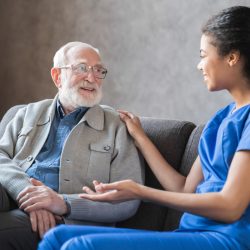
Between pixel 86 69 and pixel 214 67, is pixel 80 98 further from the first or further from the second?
pixel 214 67

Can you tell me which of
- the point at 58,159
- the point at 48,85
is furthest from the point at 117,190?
the point at 48,85

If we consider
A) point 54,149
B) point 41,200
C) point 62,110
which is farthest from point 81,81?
point 41,200

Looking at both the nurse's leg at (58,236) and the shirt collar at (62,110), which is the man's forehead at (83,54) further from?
the nurse's leg at (58,236)

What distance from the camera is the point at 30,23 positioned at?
366cm

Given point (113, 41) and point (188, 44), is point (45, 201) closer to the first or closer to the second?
point (188, 44)

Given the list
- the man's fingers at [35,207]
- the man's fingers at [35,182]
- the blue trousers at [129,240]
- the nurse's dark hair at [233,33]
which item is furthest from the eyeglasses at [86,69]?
the blue trousers at [129,240]

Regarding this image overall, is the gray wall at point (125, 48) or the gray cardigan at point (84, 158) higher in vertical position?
the gray wall at point (125, 48)

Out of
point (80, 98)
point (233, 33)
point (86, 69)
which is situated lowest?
point (80, 98)

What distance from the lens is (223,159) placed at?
5.07 ft

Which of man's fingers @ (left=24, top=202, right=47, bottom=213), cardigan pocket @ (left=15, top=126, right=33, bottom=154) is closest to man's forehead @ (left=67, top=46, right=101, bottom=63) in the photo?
cardigan pocket @ (left=15, top=126, right=33, bottom=154)

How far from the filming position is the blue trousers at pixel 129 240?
1.30 meters

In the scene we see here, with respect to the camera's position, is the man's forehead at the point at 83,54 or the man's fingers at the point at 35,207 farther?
the man's forehead at the point at 83,54

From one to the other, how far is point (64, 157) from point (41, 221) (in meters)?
0.32

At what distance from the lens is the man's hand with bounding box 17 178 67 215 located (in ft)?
6.16
